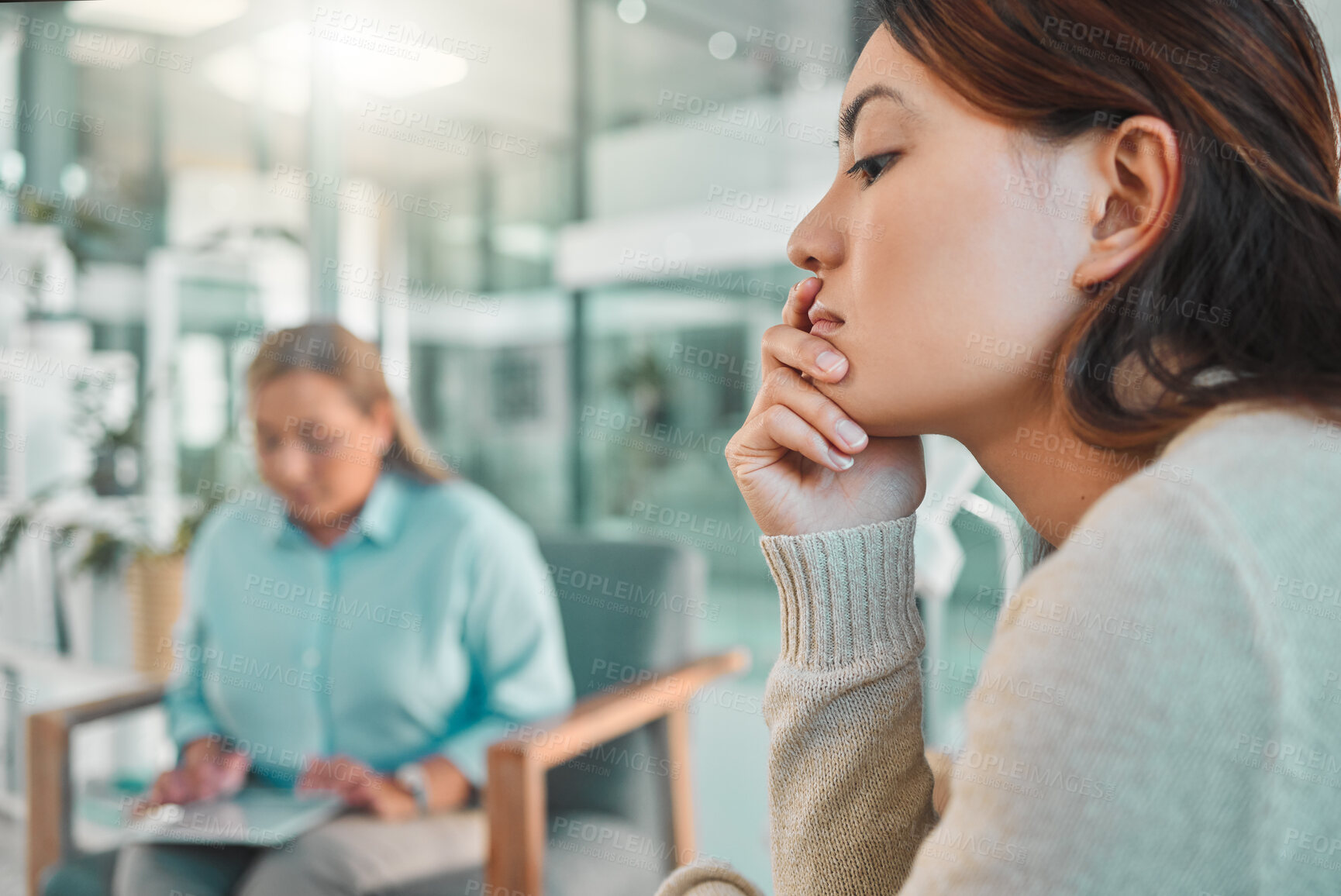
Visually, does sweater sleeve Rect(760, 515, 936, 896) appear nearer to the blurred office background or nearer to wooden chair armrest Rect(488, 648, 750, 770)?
wooden chair armrest Rect(488, 648, 750, 770)

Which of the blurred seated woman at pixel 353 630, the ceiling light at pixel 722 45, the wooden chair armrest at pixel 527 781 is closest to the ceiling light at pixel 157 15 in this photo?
the ceiling light at pixel 722 45

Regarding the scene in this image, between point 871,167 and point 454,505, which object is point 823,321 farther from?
point 454,505

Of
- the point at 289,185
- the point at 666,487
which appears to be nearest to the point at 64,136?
the point at 289,185

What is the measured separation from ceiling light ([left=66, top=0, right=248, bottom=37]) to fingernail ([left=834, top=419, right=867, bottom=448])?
327 centimetres

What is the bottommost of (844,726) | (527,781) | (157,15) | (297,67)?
(527,781)

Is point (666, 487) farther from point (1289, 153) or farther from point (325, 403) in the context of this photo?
point (1289, 153)

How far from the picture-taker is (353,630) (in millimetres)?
1854

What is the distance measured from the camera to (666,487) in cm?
330

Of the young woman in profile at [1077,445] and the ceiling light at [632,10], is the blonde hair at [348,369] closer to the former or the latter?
the young woman in profile at [1077,445]

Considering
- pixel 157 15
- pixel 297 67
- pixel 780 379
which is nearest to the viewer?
pixel 780 379

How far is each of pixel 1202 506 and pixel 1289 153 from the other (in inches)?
13.5

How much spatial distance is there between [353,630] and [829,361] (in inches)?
55.4

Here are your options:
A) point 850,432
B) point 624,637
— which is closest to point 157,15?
point 624,637

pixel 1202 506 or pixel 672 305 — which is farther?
pixel 672 305
